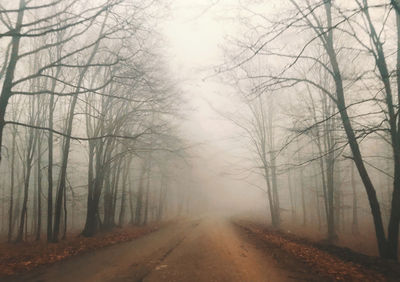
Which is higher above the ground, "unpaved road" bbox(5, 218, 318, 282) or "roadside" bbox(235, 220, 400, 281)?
"unpaved road" bbox(5, 218, 318, 282)

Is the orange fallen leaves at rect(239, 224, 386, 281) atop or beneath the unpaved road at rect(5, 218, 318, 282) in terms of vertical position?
beneath

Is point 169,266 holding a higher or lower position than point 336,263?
higher

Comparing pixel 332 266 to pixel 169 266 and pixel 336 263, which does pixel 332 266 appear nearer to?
pixel 336 263

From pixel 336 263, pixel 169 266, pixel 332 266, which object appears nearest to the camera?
pixel 169 266

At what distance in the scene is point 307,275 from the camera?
6324mm

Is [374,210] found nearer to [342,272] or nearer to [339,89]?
[342,272]

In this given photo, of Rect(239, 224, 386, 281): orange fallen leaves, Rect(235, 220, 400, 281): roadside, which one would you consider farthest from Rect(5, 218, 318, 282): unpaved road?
Rect(239, 224, 386, 281): orange fallen leaves

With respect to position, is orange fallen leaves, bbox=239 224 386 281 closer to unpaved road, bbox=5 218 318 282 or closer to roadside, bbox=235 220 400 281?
roadside, bbox=235 220 400 281

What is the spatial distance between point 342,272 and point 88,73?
51.2 ft

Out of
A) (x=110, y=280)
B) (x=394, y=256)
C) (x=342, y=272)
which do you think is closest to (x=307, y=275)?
(x=342, y=272)

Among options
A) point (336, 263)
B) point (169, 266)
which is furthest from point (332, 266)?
point (169, 266)

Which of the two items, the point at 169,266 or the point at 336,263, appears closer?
the point at 169,266

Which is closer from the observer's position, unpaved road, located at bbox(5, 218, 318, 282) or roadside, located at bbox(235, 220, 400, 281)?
unpaved road, located at bbox(5, 218, 318, 282)

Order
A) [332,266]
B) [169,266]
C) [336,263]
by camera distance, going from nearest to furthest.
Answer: [169,266], [332,266], [336,263]
